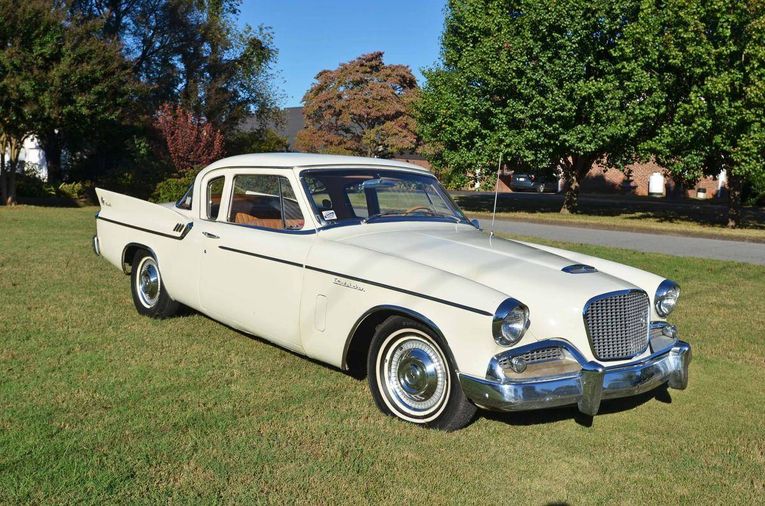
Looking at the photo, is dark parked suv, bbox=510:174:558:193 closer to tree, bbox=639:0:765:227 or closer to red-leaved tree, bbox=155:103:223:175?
red-leaved tree, bbox=155:103:223:175

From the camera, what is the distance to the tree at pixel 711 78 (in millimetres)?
17625

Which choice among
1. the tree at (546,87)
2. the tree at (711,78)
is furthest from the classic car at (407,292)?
the tree at (546,87)

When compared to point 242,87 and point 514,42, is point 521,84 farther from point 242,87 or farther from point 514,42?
point 242,87

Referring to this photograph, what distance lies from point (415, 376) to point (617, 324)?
4.07ft

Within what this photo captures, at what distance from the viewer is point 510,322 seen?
381cm

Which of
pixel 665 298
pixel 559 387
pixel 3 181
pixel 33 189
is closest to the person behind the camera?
pixel 559 387

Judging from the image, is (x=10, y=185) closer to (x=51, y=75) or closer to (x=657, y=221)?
(x=51, y=75)

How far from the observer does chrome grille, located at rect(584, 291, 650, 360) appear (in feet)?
13.2

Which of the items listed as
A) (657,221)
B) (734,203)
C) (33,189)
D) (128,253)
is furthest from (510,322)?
(33,189)

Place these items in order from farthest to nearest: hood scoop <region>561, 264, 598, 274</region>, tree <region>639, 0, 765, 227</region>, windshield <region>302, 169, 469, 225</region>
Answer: tree <region>639, 0, 765, 227</region> < windshield <region>302, 169, 469, 225</region> < hood scoop <region>561, 264, 598, 274</region>

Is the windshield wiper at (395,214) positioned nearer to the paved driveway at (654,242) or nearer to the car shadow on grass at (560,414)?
the car shadow on grass at (560,414)

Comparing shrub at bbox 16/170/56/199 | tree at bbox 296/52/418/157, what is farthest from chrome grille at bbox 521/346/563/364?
tree at bbox 296/52/418/157

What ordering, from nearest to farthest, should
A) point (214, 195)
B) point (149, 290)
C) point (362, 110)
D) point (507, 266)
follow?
point (507, 266) → point (214, 195) → point (149, 290) → point (362, 110)

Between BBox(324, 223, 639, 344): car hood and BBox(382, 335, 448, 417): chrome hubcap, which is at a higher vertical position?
BBox(324, 223, 639, 344): car hood
